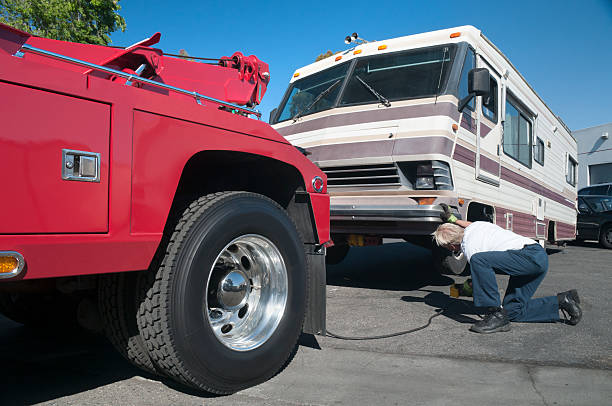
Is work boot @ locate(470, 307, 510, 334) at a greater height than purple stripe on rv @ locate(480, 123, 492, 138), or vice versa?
purple stripe on rv @ locate(480, 123, 492, 138)

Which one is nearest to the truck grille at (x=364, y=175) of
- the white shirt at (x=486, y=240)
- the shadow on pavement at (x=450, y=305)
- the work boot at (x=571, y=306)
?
the white shirt at (x=486, y=240)

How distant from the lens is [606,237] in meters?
13.9

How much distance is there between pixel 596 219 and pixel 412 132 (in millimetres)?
12038

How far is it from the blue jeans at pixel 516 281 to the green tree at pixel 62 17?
1100 cm

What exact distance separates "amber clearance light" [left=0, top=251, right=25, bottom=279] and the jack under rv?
3058 mm

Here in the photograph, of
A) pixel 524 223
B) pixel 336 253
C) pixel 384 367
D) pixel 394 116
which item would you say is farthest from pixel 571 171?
pixel 384 367

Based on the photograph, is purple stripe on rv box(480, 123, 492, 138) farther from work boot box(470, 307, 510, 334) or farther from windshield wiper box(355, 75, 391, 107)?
work boot box(470, 307, 510, 334)

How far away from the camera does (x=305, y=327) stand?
306 cm

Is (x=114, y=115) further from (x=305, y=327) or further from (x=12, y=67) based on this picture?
(x=305, y=327)

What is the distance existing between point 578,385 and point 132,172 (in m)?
2.73

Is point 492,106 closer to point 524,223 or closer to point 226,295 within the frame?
point 524,223

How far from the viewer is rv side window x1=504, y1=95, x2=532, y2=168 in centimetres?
659

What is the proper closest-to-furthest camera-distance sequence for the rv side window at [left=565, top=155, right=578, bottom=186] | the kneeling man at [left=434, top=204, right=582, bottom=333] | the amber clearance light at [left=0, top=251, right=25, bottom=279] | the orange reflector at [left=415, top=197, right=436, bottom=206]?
the amber clearance light at [left=0, top=251, right=25, bottom=279], the kneeling man at [left=434, top=204, right=582, bottom=333], the orange reflector at [left=415, top=197, right=436, bottom=206], the rv side window at [left=565, top=155, right=578, bottom=186]

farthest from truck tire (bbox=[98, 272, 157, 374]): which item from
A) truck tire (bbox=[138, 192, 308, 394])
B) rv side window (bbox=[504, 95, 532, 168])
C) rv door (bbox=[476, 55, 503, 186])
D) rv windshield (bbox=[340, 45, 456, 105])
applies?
rv side window (bbox=[504, 95, 532, 168])
